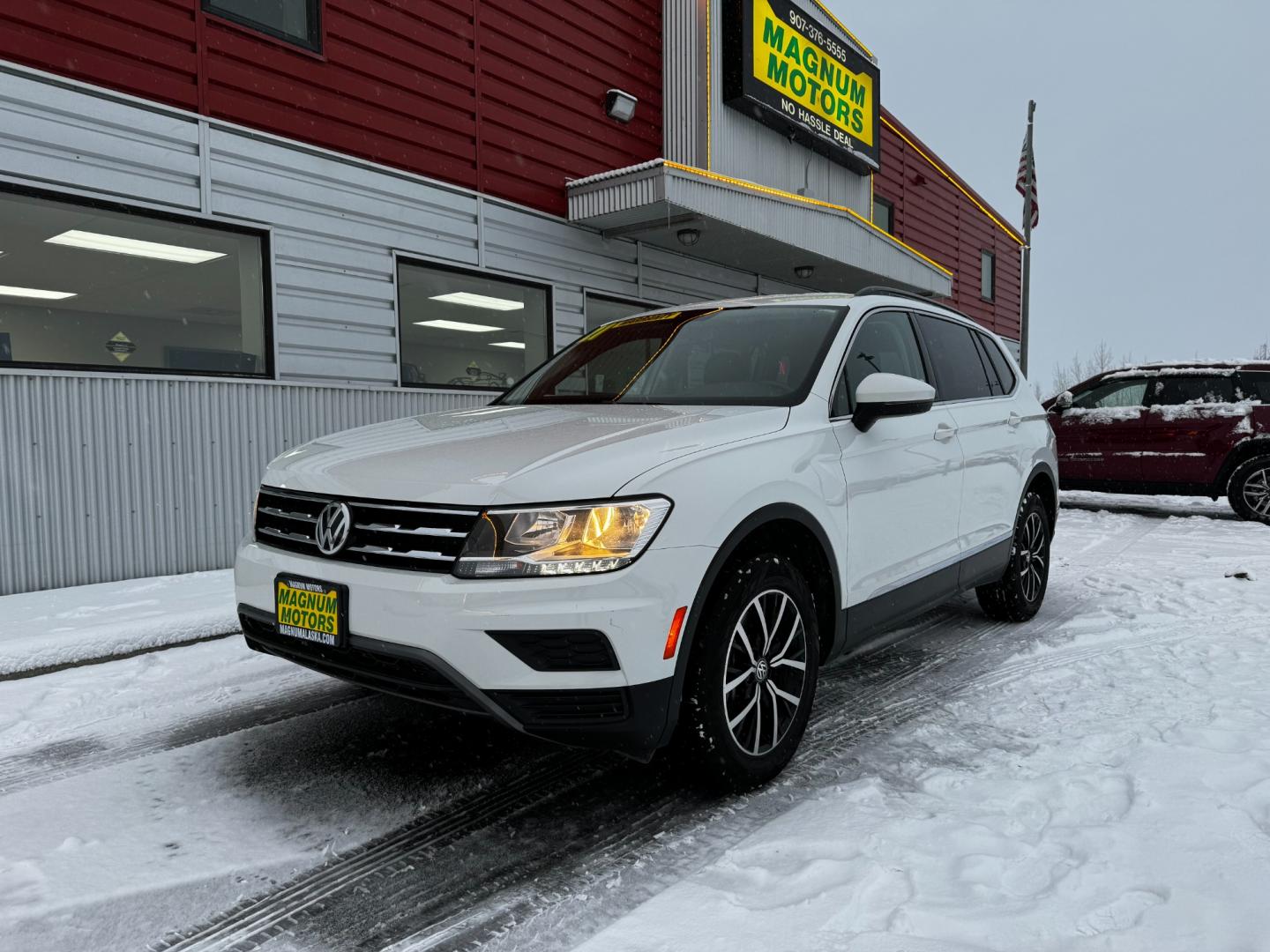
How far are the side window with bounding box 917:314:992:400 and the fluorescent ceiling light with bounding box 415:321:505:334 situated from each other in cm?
566

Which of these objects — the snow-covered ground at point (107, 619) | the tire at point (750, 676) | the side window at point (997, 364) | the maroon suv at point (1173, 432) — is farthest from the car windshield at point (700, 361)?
the maroon suv at point (1173, 432)

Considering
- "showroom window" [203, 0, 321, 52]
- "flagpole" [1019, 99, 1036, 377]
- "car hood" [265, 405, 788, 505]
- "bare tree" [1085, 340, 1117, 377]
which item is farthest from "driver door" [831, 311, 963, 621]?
"bare tree" [1085, 340, 1117, 377]

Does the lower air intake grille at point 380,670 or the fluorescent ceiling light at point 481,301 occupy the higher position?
the fluorescent ceiling light at point 481,301

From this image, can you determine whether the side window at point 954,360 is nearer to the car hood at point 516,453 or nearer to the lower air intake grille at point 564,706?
the car hood at point 516,453

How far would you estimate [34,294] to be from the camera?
6.18 meters

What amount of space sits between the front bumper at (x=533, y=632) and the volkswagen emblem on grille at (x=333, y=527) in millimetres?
214

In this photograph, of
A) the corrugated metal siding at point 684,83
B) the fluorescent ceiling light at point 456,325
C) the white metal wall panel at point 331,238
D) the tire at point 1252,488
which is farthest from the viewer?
the corrugated metal siding at point 684,83

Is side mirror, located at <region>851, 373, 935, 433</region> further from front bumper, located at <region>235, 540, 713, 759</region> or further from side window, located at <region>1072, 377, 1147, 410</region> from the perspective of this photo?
side window, located at <region>1072, 377, 1147, 410</region>

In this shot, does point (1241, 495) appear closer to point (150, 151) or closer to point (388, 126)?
point (388, 126)

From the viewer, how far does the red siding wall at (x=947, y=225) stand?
18.7 m

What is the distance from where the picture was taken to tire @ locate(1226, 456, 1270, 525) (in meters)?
9.98

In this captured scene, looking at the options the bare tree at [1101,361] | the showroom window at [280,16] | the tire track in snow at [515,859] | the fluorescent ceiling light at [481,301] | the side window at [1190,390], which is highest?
the showroom window at [280,16]

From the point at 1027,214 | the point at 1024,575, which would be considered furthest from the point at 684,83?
the point at 1027,214

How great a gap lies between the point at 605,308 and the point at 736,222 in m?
1.98
